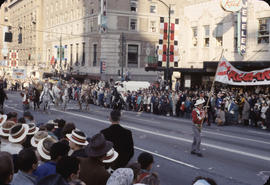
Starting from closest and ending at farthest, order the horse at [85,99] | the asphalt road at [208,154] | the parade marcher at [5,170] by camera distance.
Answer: the parade marcher at [5,170], the asphalt road at [208,154], the horse at [85,99]

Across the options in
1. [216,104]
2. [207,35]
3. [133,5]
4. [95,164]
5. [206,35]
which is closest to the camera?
[95,164]

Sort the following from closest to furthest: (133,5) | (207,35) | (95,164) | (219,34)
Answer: (95,164), (219,34), (207,35), (133,5)

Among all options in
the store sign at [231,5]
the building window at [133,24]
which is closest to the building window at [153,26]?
the building window at [133,24]

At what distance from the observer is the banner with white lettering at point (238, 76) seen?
Answer: 19.8m

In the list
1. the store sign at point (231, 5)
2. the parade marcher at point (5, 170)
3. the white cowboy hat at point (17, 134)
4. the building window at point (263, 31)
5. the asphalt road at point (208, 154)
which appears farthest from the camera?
the building window at point (263, 31)

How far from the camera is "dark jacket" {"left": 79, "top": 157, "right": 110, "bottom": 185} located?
16.2 ft

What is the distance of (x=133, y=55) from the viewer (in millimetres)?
53719

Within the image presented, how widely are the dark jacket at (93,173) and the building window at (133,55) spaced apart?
48492 mm

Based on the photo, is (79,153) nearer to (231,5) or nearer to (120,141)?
(120,141)

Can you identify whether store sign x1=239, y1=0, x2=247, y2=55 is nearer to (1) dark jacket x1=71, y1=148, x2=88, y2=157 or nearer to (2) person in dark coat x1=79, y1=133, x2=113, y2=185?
(1) dark jacket x1=71, y1=148, x2=88, y2=157

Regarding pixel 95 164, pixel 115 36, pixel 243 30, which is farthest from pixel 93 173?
pixel 115 36

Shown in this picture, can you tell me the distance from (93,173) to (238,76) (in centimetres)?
1671

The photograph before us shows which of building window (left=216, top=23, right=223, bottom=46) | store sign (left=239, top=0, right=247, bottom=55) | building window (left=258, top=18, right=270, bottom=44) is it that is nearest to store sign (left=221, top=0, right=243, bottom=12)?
store sign (left=239, top=0, right=247, bottom=55)

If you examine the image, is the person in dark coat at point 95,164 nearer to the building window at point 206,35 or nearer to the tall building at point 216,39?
the tall building at point 216,39
